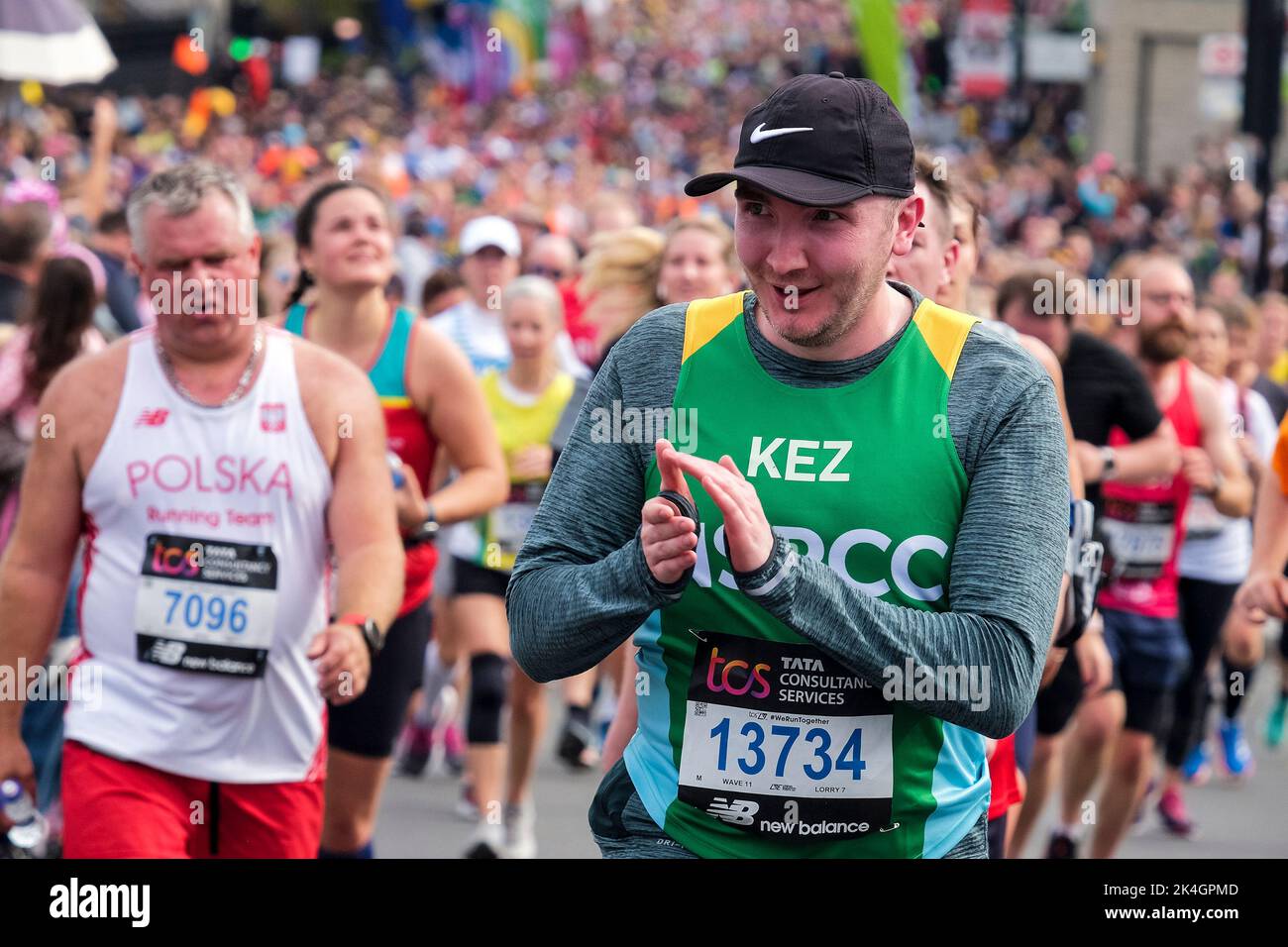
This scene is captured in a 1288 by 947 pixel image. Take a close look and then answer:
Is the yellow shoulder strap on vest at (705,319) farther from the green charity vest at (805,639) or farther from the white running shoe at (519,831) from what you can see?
the white running shoe at (519,831)

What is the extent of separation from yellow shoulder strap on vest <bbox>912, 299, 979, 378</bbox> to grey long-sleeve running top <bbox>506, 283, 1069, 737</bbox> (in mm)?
15

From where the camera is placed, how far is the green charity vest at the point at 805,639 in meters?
2.88

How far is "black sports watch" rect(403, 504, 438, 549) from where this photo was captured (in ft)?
17.6

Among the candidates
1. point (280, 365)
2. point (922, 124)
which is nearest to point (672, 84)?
point (922, 124)

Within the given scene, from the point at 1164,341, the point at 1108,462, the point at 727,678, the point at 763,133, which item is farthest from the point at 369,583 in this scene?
the point at 1164,341

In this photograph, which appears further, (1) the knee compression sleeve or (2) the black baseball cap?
(1) the knee compression sleeve

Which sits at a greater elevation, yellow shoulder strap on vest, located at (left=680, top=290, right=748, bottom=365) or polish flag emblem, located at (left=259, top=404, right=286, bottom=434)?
yellow shoulder strap on vest, located at (left=680, top=290, right=748, bottom=365)

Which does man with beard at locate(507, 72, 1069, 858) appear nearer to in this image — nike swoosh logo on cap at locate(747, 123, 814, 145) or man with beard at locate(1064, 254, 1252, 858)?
nike swoosh logo on cap at locate(747, 123, 814, 145)

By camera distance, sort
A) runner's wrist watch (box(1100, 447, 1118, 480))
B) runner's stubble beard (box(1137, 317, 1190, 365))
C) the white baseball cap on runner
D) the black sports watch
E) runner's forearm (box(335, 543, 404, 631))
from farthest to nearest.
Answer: the white baseball cap on runner, runner's stubble beard (box(1137, 317, 1190, 365)), runner's wrist watch (box(1100, 447, 1118, 480)), the black sports watch, runner's forearm (box(335, 543, 404, 631))

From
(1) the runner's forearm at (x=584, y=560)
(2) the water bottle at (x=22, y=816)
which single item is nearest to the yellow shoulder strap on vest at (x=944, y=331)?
(1) the runner's forearm at (x=584, y=560)

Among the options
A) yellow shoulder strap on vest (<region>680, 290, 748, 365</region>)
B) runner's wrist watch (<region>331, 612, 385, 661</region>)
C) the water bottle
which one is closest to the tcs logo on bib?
yellow shoulder strap on vest (<region>680, 290, 748, 365</region>)

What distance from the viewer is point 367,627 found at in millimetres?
4176

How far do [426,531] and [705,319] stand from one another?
2.42 metres
